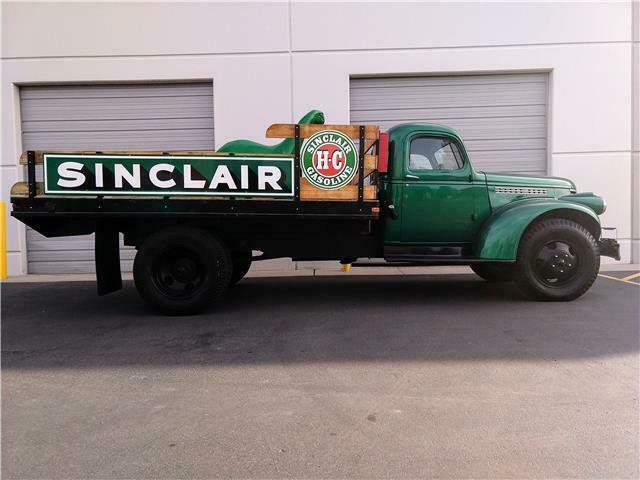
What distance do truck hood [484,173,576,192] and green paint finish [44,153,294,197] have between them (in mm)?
2689

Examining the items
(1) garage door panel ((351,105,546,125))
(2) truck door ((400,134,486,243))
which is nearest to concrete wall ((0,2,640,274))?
(1) garage door panel ((351,105,546,125))

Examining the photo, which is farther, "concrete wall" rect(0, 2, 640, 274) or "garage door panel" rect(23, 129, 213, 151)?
"garage door panel" rect(23, 129, 213, 151)

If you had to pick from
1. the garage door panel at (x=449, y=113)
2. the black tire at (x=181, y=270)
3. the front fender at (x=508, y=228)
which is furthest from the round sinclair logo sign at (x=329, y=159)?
the garage door panel at (x=449, y=113)

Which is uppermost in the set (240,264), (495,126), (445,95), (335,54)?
(335,54)

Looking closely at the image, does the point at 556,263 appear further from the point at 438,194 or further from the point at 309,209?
the point at 309,209

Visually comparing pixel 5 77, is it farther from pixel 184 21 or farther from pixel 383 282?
pixel 383 282

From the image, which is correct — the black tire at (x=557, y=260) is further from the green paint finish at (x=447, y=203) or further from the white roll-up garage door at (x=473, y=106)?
the white roll-up garage door at (x=473, y=106)

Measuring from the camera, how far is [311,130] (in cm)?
532

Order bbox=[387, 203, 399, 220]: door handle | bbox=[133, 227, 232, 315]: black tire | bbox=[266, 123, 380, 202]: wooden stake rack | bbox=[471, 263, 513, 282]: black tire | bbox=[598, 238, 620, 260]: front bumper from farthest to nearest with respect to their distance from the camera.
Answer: bbox=[471, 263, 513, 282]: black tire, bbox=[598, 238, 620, 260]: front bumper, bbox=[387, 203, 399, 220]: door handle, bbox=[133, 227, 232, 315]: black tire, bbox=[266, 123, 380, 202]: wooden stake rack

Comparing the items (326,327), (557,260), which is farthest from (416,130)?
(326,327)

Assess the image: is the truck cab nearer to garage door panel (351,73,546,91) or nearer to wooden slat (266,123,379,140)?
wooden slat (266,123,379,140)

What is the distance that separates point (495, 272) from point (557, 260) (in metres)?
1.21

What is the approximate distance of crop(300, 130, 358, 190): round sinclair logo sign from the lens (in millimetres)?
5320

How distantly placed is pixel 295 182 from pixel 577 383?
132 inches
